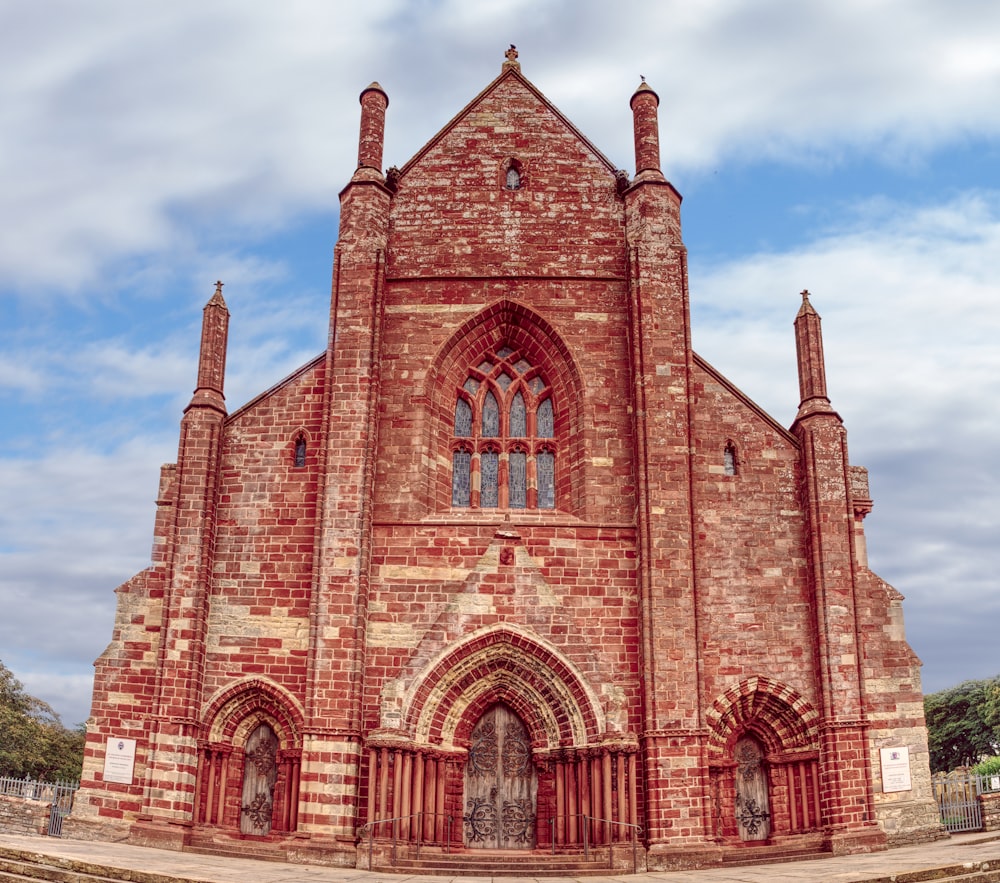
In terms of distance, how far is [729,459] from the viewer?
20031 millimetres

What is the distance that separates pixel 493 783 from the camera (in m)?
18.1

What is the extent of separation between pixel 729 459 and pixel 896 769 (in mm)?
6304

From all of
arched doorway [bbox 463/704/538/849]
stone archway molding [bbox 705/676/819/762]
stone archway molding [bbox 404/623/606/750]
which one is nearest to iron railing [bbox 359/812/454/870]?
arched doorway [bbox 463/704/538/849]

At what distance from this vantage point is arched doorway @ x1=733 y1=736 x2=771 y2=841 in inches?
708

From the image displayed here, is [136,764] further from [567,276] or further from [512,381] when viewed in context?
[567,276]

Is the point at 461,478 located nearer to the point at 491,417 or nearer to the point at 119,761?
the point at 491,417

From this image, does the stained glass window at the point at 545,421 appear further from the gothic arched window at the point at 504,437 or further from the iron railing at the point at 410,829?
the iron railing at the point at 410,829

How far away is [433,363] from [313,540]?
4.25 m

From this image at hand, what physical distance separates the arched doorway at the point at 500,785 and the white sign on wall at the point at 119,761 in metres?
5.95

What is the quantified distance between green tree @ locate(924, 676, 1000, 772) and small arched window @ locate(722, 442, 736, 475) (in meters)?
42.7

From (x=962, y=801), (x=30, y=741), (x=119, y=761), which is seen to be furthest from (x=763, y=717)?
(x=30, y=741)

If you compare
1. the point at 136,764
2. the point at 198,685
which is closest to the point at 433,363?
the point at 198,685

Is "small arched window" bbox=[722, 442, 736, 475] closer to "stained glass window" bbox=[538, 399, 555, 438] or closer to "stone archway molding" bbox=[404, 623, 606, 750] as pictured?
"stained glass window" bbox=[538, 399, 555, 438]

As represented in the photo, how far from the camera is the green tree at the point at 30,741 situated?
143ft
